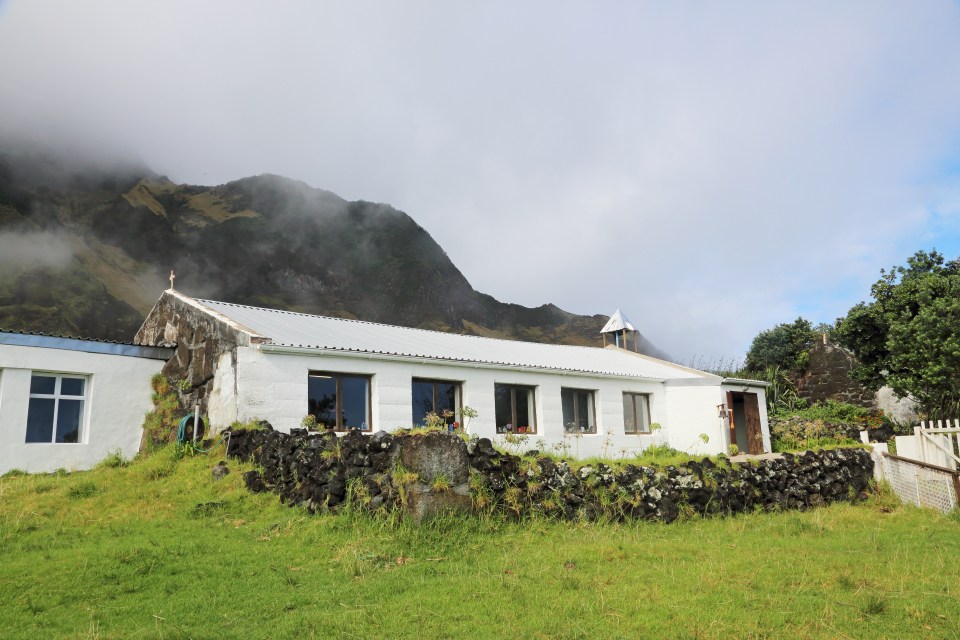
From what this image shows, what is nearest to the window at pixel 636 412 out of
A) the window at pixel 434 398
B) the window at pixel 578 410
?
the window at pixel 578 410

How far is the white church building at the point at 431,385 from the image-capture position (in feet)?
53.6

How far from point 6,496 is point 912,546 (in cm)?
1602

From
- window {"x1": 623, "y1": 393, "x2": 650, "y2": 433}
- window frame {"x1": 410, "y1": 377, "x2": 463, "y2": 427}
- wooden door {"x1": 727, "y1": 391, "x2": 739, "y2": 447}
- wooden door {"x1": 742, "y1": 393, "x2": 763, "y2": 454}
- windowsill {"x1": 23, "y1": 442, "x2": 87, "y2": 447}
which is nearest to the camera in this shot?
windowsill {"x1": 23, "y1": 442, "x2": 87, "y2": 447}

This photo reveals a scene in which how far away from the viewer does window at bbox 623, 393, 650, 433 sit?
955 inches

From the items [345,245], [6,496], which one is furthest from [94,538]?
[345,245]

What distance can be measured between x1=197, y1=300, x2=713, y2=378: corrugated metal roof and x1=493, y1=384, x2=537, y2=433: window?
0.84 meters

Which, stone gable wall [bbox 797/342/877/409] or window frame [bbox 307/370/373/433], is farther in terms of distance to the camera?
stone gable wall [bbox 797/342/877/409]

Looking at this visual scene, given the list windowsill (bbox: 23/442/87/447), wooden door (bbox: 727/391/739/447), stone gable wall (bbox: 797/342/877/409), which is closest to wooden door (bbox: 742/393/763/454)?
wooden door (bbox: 727/391/739/447)

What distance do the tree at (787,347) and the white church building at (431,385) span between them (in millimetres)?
9446

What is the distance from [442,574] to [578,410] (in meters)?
14.3

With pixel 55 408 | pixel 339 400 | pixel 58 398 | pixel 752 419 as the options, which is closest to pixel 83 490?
pixel 55 408

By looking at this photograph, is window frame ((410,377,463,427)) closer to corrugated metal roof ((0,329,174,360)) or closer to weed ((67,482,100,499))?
corrugated metal roof ((0,329,174,360))

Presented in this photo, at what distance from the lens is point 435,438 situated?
1150cm

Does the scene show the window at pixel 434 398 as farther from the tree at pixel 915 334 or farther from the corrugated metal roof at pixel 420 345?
the tree at pixel 915 334
